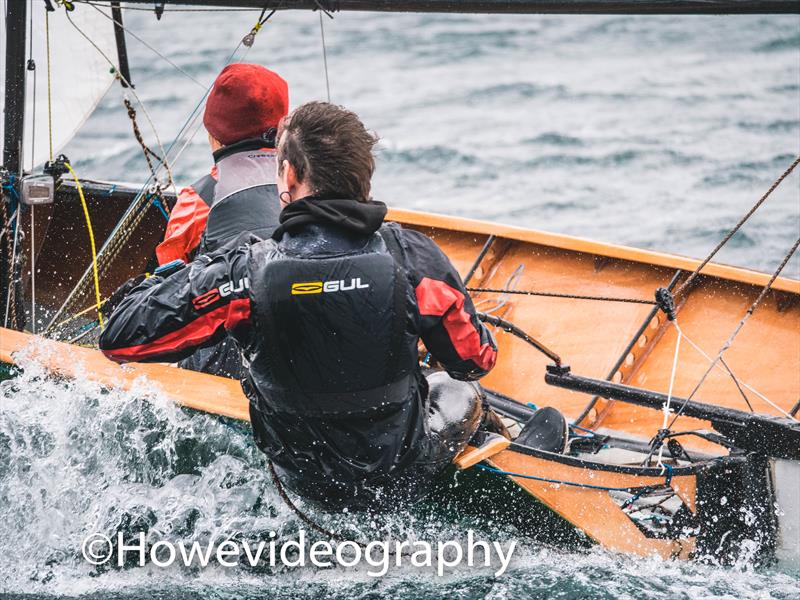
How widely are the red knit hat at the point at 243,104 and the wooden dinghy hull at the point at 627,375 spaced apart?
0.82 metres

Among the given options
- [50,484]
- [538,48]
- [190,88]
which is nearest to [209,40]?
[190,88]

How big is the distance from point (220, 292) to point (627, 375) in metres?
2.94

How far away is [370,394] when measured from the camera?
270 centimetres

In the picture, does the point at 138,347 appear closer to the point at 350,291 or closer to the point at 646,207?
the point at 350,291

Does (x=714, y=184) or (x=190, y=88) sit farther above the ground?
(x=190, y=88)

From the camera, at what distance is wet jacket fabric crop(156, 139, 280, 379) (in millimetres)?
3307

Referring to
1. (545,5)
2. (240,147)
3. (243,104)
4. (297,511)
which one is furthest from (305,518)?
(545,5)

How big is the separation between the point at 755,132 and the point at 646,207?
2.74 metres

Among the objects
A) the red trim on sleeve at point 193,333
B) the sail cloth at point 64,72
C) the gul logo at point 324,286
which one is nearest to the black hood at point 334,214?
the gul logo at point 324,286

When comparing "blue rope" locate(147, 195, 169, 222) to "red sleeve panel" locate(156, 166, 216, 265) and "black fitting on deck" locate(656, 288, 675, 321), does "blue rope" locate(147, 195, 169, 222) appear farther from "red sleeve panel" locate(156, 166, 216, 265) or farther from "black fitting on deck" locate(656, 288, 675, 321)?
"black fitting on deck" locate(656, 288, 675, 321)

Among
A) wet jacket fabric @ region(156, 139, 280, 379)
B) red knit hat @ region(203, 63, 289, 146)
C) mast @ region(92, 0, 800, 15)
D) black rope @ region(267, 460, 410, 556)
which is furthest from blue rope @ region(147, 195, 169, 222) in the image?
black rope @ region(267, 460, 410, 556)

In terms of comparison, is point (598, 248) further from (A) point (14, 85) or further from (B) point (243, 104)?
(A) point (14, 85)

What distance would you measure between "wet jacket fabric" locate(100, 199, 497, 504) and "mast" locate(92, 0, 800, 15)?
178 cm

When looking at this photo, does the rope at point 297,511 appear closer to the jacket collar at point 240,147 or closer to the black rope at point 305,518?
the black rope at point 305,518
